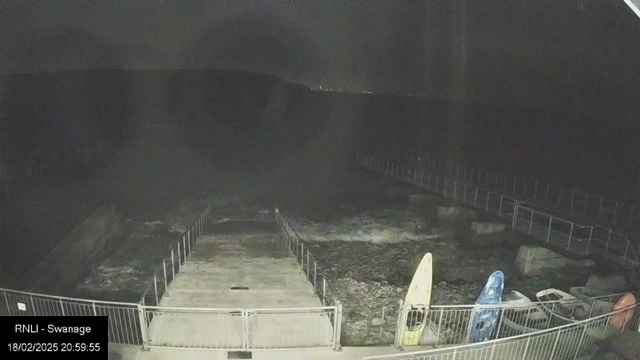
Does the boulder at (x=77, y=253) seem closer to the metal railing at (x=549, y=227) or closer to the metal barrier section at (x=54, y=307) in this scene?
the metal barrier section at (x=54, y=307)

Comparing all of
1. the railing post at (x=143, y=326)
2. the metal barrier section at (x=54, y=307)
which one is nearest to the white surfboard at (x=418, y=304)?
the railing post at (x=143, y=326)

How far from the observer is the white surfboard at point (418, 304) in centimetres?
455

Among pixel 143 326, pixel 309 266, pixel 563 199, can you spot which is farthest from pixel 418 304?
pixel 563 199

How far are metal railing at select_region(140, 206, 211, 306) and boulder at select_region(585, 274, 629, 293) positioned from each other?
19.9 feet

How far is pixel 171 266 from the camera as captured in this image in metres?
7.97

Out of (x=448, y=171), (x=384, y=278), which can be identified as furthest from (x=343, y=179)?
(x=384, y=278)

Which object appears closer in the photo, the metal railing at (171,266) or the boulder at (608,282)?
the boulder at (608,282)

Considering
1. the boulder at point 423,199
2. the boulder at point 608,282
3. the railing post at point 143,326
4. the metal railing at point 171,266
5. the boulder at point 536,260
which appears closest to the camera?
the railing post at point 143,326

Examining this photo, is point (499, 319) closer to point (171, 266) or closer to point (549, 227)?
point (549, 227)

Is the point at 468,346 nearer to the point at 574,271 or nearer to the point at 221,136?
the point at 574,271

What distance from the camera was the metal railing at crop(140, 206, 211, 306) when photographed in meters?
6.11

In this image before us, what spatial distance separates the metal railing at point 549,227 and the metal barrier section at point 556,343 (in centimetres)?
281

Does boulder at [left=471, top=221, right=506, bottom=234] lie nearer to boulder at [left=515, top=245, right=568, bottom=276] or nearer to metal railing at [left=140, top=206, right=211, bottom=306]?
boulder at [left=515, top=245, right=568, bottom=276]

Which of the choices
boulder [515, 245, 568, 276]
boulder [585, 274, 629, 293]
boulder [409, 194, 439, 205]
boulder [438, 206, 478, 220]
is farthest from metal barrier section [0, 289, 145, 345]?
boulder [409, 194, 439, 205]
